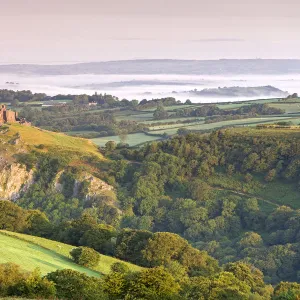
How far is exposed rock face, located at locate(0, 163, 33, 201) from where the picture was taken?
193ft

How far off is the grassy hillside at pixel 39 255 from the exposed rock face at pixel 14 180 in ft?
68.9

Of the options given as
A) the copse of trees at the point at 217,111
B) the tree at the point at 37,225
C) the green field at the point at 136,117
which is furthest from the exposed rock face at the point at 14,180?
the green field at the point at 136,117

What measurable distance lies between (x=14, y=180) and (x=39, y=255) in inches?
1077

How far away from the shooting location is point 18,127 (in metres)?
64.8

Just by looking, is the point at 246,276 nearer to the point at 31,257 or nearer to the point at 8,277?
the point at 31,257

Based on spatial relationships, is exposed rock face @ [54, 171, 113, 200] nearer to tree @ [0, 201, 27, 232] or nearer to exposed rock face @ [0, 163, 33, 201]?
exposed rock face @ [0, 163, 33, 201]

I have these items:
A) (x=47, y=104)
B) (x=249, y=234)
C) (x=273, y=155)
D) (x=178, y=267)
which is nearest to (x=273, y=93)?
(x=47, y=104)

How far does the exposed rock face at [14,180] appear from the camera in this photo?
193ft

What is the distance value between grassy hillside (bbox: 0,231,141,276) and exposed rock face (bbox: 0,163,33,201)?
21.0m

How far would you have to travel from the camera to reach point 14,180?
2336 inches

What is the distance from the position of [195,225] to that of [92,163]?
505 inches

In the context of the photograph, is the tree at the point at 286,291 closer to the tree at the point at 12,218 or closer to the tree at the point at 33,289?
the tree at the point at 33,289

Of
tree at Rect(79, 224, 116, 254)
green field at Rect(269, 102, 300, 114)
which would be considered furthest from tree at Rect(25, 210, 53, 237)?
green field at Rect(269, 102, 300, 114)

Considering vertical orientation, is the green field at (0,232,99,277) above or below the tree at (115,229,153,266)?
above
